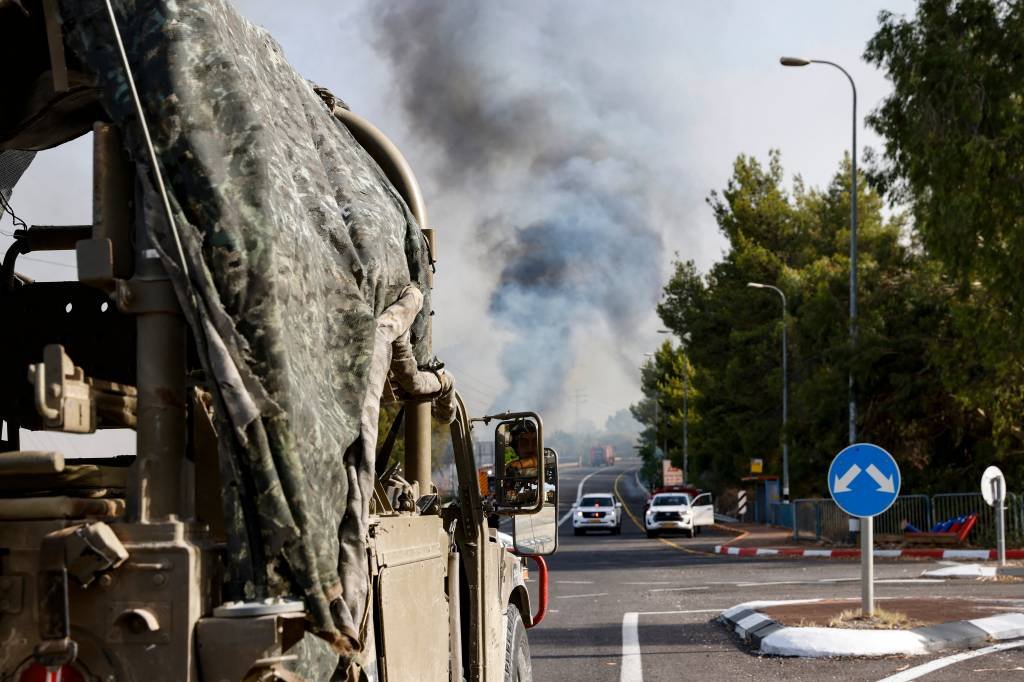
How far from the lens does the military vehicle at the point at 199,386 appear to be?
133 inches

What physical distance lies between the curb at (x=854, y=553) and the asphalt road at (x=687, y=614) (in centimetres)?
121

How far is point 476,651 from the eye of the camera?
6.33 m

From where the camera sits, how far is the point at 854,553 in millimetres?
32406

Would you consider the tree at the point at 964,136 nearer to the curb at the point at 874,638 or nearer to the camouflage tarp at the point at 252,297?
the curb at the point at 874,638

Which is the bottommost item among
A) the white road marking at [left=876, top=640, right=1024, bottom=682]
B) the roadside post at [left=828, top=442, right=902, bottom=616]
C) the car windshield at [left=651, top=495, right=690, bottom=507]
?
the car windshield at [left=651, top=495, right=690, bottom=507]

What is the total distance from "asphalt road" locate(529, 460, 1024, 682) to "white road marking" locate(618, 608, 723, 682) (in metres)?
0.01

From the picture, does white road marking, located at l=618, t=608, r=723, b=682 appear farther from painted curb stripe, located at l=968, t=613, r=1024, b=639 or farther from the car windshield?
the car windshield

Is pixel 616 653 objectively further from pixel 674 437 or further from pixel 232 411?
pixel 674 437

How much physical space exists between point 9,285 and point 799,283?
55573 mm

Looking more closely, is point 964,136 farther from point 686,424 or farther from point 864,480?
point 686,424

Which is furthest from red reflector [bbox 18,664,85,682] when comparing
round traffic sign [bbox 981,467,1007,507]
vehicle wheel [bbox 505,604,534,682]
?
round traffic sign [bbox 981,467,1007,507]

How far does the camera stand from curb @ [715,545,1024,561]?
29.3 m

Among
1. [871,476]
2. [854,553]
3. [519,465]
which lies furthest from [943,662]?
[854,553]

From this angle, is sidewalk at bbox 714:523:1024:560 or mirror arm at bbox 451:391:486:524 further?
sidewalk at bbox 714:523:1024:560
